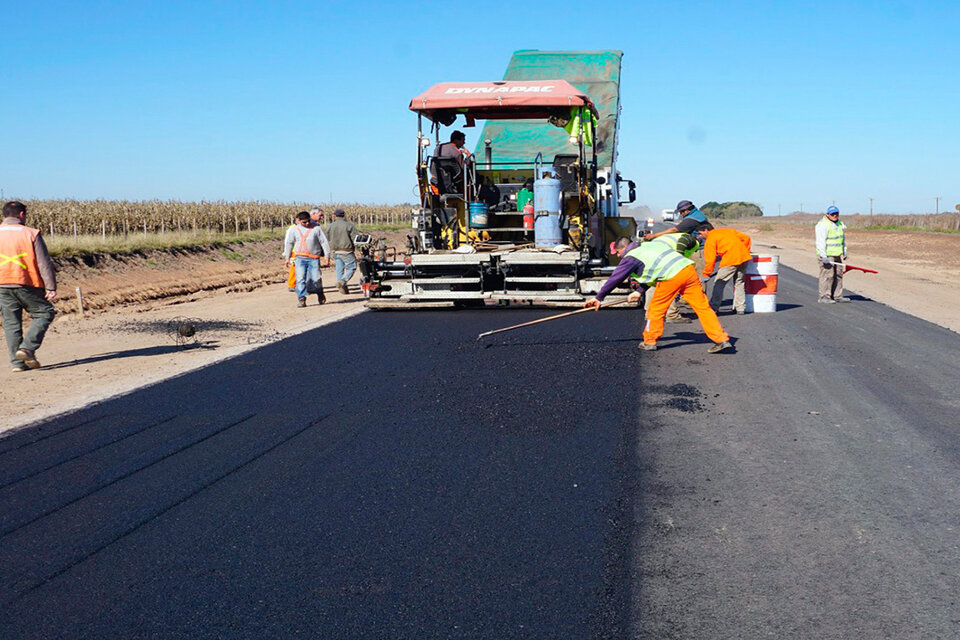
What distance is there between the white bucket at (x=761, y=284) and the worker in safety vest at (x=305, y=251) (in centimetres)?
649

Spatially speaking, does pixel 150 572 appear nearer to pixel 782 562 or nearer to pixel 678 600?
pixel 678 600

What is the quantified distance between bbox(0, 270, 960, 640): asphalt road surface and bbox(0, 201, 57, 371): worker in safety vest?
1.93 meters

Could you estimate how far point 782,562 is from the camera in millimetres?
3977

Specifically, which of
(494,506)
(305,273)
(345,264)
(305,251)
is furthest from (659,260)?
(345,264)

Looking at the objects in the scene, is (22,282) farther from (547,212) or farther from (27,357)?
(547,212)

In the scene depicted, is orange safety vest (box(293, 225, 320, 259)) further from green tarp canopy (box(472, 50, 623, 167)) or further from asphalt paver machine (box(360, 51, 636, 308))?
green tarp canopy (box(472, 50, 623, 167))

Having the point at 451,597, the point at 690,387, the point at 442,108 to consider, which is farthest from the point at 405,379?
the point at 442,108

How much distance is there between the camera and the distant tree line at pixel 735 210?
119319 millimetres

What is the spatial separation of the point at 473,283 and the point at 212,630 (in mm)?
10058

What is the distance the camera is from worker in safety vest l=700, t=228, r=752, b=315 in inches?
500

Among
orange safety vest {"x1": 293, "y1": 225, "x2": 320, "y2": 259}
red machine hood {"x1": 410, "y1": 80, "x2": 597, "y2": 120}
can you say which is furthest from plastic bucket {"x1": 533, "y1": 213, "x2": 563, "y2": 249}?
orange safety vest {"x1": 293, "y1": 225, "x2": 320, "y2": 259}

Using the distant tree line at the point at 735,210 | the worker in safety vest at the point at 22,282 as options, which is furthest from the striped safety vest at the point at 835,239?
the distant tree line at the point at 735,210

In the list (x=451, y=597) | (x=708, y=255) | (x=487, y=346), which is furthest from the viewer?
(x=708, y=255)

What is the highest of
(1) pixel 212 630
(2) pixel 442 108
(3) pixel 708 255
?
(2) pixel 442 108
